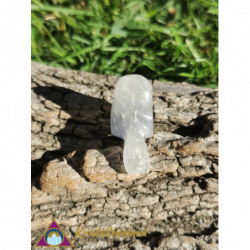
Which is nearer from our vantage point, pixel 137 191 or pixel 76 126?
pixel 137 191

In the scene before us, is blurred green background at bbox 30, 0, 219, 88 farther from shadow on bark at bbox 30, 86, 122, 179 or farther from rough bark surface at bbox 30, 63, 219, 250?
rough bark surface at bbox 30, 63, 219, 250

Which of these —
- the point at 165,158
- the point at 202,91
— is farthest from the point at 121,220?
the point at 202,91

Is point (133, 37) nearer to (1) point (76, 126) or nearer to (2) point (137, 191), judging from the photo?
(1) point (76, 126)

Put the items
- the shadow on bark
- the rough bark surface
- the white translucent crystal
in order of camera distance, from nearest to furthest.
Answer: the rough bark surface < the white translucent crystal < the shadow on bark

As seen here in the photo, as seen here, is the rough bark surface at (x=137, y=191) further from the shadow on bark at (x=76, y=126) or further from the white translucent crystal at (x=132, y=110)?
the white translucent crystal at (x=132, y=110)

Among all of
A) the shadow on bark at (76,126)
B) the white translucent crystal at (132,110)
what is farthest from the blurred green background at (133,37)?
the white translucent crystal at (132,110)

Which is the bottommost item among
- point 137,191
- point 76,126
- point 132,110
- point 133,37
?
point 137,191

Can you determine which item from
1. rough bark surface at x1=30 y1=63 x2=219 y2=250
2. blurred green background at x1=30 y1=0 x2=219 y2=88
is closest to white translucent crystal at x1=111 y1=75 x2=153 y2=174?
rough bark surface at x1=30 y1=63 x2=219 y2=250

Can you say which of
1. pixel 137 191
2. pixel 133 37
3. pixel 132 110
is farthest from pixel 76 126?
pixel 133 37

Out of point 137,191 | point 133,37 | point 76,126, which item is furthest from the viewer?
point 133,37
